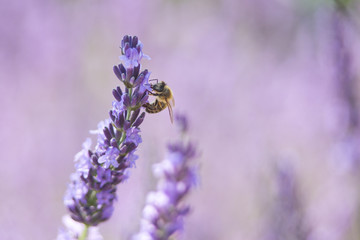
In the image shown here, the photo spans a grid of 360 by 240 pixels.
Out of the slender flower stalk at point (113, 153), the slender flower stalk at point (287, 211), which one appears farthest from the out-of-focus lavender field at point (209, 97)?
the slender flower stalk at point (113, 153)

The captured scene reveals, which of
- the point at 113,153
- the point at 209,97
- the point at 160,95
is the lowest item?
the point at 113,153

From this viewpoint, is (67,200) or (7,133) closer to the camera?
(67,200)

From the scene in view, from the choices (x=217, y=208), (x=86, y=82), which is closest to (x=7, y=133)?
(x=86, y=82)

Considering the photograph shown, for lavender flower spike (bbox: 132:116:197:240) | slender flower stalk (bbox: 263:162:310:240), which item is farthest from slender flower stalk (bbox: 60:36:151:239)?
slender flower stalk (bbox: 263:162:310:240)

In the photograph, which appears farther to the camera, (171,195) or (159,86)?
(159,86)

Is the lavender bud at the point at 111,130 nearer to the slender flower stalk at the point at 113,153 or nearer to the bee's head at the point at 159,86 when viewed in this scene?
the slender flower stalk at the point at 113,153

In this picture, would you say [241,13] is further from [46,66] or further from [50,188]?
[50,188]

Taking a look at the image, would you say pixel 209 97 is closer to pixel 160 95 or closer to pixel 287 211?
pixel 287 211

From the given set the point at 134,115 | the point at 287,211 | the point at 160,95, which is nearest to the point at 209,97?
the point at 287,211

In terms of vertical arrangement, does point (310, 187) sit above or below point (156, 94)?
above
